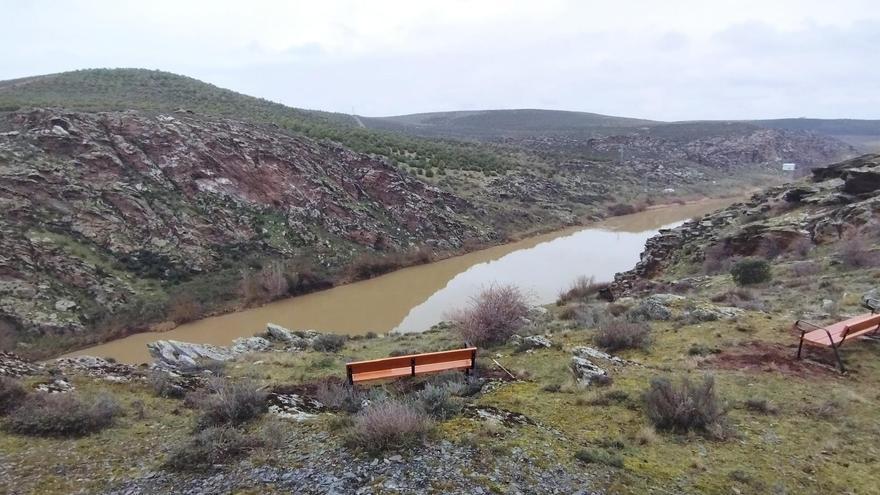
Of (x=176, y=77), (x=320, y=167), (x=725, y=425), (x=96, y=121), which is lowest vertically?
(x=725, y=425)

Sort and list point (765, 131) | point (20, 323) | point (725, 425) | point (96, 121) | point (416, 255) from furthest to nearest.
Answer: point (765, 131) < point (416, 255) < point (96, 121) < point (20, 323) < point (725, 425)

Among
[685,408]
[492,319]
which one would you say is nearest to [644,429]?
[685,408]

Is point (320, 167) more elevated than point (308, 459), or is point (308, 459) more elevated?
point (320, 167)

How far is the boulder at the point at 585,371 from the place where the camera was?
30.6 feet

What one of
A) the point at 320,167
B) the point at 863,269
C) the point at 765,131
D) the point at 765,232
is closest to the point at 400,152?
the point at 320,167

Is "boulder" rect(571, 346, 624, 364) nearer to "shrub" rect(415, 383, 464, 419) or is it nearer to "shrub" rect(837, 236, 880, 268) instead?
"shrub" rect(415, 383, 464, 419)

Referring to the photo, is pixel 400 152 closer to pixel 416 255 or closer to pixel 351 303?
pixel 416 255

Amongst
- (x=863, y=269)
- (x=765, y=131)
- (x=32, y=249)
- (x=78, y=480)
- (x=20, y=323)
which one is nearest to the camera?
(x=78, y=480)

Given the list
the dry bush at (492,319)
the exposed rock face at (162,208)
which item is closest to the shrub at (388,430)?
the dry bush at (492,319)

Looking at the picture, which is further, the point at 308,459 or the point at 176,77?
the point at 176,77

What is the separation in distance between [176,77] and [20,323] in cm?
4945

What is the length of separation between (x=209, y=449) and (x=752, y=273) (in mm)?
16213

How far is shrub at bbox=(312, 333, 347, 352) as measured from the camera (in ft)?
51.9

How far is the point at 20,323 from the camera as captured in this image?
1992 cm
